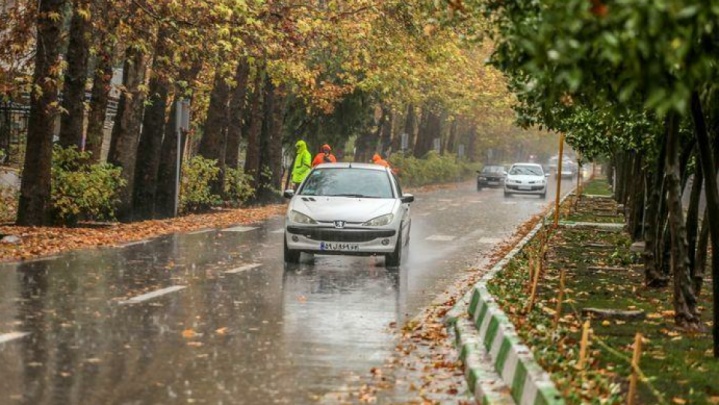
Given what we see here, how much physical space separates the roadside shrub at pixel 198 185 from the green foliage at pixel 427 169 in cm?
2469

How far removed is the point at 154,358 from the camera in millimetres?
9781

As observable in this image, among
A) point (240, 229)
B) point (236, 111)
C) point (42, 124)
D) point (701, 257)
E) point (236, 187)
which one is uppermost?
point (236, 111)

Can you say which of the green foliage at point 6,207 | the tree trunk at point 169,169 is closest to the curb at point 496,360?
the green foliage at point 6,207

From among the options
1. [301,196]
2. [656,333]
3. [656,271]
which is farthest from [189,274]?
[656,333]

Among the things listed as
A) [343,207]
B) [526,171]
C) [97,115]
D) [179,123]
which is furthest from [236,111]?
[526,171]

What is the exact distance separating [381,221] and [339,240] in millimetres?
707

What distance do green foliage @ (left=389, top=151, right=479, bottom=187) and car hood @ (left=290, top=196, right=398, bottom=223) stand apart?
1569 inches

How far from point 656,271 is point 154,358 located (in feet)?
26.7

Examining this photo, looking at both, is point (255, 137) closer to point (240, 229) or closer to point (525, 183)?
point (240, 229)

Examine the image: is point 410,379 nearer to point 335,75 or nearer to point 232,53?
point 232,53

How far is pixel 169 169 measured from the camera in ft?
104

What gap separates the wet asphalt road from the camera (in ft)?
28.5

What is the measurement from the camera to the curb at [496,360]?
25.5 feet

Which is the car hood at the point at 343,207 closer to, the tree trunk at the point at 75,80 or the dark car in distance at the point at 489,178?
the tree trunk at the point at 75,80
